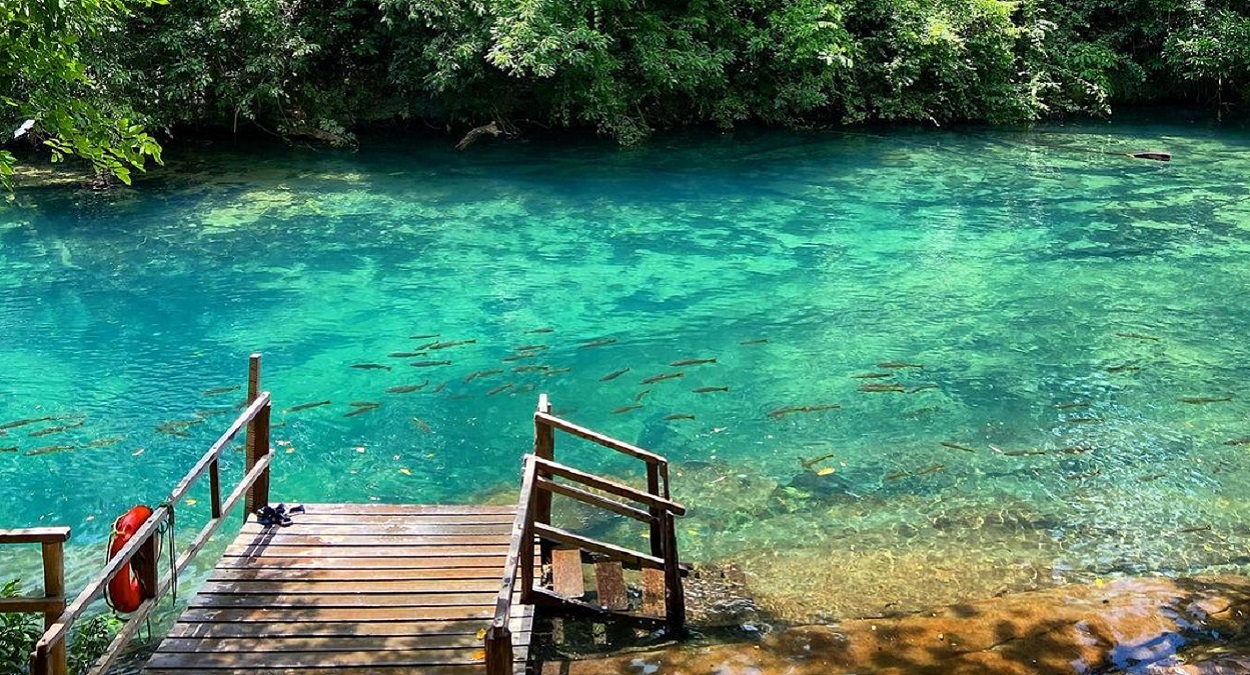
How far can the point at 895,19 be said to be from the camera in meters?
27.3

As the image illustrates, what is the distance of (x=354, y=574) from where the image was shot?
22.7 feet

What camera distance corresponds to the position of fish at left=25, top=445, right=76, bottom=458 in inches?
429

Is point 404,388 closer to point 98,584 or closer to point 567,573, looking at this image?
point 567,573

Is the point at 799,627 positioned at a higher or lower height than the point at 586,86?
lower

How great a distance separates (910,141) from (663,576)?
22.5 metres

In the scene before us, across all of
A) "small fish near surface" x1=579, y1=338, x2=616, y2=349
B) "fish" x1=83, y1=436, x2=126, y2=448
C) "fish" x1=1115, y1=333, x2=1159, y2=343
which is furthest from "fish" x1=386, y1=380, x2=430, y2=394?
"fish" x1=1115, y1=333, x2=1159, y2=343

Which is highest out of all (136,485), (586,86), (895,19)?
(895,19)

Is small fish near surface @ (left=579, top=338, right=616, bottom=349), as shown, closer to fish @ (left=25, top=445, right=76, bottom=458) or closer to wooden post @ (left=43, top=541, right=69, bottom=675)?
fish @ (left=25, top=445, right=76, bottom=458)

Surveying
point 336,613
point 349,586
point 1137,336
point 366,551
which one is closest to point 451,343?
point 366,551

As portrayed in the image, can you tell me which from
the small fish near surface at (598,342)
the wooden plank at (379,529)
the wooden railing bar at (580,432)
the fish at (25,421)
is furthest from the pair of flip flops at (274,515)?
the small fish near surface at (598,342)

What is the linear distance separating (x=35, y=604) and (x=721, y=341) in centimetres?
1033

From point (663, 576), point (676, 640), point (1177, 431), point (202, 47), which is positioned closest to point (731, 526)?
point (663, 576)

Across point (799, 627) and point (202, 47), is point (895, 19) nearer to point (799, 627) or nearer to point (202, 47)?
point (202, 47)

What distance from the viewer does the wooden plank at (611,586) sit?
7.37m
